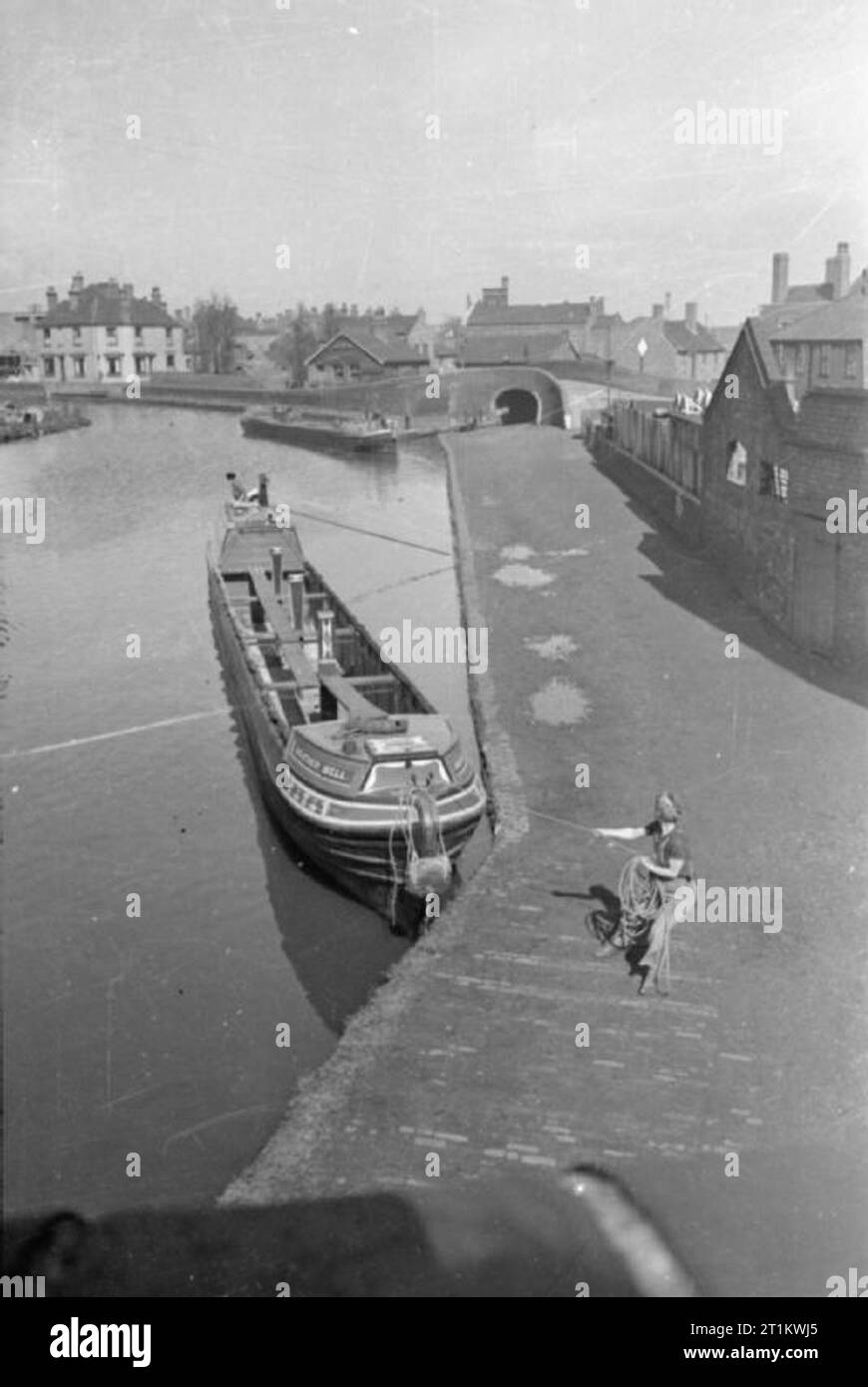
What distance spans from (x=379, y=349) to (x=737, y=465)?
3086 inches

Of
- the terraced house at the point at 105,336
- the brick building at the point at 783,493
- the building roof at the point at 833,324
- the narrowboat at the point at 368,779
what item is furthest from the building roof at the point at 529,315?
the narrowboat at the point at 368,779

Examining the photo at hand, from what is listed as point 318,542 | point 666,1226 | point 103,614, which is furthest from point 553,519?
point 666,1226

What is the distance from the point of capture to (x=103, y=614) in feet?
100

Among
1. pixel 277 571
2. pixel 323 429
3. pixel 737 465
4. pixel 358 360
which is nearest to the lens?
pixel 737 465

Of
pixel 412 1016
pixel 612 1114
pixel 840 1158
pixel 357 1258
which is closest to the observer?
pixel 357 1258

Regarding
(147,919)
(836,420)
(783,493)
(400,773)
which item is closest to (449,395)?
(783,493)

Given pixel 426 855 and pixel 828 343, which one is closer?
pixel 426 855

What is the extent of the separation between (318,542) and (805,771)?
2868 cm

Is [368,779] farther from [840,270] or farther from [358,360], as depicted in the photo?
[358,360]

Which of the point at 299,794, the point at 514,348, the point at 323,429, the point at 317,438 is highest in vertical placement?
the point at 514,348

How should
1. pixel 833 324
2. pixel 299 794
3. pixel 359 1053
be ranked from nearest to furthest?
pixel 359 1053 → pixel 299 794 → pixel 833 324

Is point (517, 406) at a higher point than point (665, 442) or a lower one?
higher

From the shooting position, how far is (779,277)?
287 ft
